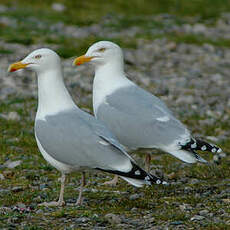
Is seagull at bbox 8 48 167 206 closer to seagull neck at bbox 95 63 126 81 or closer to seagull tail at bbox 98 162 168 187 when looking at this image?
seagull tail at bbox 98 162 168 187

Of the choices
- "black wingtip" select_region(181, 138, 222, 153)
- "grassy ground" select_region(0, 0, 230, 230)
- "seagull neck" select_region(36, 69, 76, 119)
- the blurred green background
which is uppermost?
"seagull neck" select_region(36, 69, 76, 119)

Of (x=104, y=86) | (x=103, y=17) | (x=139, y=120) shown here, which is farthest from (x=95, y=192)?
(x=103, y=17)

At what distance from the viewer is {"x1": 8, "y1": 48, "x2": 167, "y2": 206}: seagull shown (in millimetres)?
7086

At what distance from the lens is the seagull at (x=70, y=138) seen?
709cm

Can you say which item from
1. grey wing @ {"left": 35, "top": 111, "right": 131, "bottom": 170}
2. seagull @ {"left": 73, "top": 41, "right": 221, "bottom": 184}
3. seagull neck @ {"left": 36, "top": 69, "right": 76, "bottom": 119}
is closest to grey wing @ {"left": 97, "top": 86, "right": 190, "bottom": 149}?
seagull @ {"left": 73, "top": 41, "right": 221, "bottom": 184}

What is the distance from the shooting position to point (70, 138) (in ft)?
24.2

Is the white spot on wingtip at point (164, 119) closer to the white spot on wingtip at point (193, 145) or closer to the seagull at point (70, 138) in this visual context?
the white spot on wingtip at point (193, 145)

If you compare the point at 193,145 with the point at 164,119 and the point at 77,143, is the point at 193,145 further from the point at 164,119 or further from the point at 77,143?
the point at 77,143

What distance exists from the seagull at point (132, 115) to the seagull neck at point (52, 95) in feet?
2.89

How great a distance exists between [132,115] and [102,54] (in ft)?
3.91

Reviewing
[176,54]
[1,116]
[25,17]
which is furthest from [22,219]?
[25,17]

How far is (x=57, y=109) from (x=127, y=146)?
47.1 inches

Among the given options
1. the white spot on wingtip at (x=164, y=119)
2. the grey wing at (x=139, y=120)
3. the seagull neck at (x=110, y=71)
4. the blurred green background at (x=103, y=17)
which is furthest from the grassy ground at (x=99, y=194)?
the blurred green background at (x=103, y=17)

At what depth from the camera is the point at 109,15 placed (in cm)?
2222
